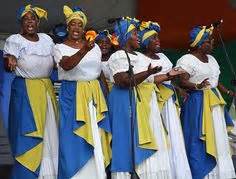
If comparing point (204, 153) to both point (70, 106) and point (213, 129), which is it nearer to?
point (213, 129)

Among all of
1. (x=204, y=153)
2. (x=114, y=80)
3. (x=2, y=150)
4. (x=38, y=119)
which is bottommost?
(x=2, y=150)

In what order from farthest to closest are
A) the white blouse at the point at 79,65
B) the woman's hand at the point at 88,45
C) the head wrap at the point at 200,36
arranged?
the head wrap at the point at 200,36, the white blouse at the point at 79,65, the woman's hand at the point at 88,45

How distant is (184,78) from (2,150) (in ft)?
9.40

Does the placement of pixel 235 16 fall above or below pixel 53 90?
above

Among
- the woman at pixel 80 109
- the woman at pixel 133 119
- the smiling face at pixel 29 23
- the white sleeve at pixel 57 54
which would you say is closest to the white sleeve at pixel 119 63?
A: the woman at pixel 133 119

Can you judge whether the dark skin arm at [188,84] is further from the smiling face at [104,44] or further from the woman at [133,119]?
the smiling face at [104,44]

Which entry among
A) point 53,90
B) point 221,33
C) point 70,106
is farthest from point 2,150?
point 221,33

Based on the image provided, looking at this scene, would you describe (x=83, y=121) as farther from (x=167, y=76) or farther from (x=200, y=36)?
(x=200, y=36)

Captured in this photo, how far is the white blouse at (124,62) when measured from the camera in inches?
193

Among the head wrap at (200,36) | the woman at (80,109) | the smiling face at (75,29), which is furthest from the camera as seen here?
the head wrap at (200,36)

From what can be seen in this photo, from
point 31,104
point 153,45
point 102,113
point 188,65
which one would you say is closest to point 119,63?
point 102,113

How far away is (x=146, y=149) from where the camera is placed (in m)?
4.91

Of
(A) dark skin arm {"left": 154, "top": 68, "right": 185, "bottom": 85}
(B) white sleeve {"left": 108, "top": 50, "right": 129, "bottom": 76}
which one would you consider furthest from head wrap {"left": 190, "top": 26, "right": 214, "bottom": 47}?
(B) white sleeve {"left": 108, "top": 50, "right": 129, "bottom": 76}

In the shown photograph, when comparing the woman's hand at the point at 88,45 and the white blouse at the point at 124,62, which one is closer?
the woman's hand at the point at 88,45
